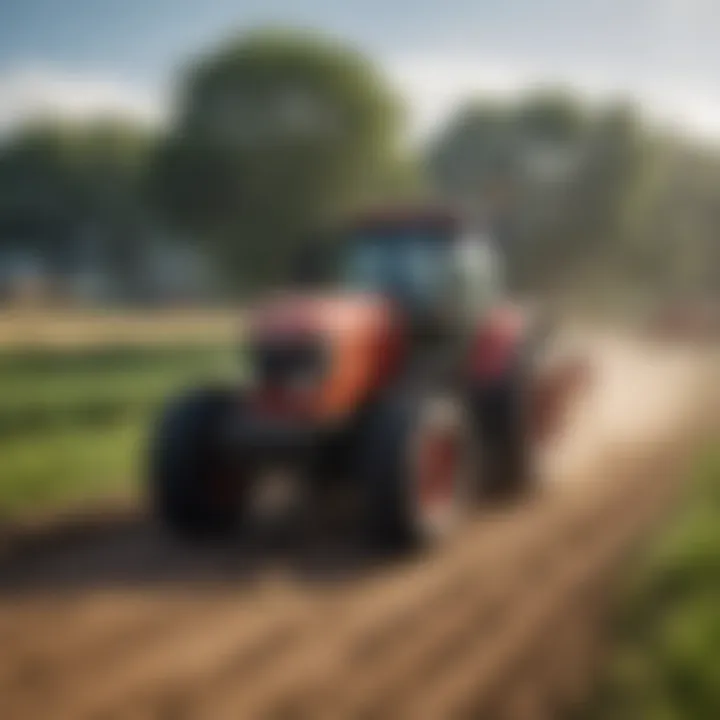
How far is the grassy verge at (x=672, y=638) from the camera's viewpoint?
10.9 feet

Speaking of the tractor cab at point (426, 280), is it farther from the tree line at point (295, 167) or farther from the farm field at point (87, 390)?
the tree line at point (295, 167)

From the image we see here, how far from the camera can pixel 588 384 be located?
277 inches

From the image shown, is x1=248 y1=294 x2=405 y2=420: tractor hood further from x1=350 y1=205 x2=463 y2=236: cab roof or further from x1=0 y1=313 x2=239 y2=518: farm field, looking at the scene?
x1=350 y1=205 x2=463 y2=236: cab roof

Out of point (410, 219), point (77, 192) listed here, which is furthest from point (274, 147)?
point (410, 219)

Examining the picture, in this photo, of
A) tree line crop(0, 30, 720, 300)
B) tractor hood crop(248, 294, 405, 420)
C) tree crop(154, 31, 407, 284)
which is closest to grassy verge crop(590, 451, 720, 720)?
tree line crop(0, 30, 720, 300)

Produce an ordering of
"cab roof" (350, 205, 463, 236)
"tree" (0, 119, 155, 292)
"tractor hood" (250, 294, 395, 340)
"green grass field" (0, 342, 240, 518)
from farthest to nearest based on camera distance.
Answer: "tractor hood" (250, 294, 395, 340), "green grass field" (0, 342, 240, 518), "cab roof" (350, 205, 463, 236), "tree" (0, 119, 155, 292)

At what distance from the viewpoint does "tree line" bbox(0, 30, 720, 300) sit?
3.01m

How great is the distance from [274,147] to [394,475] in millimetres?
1981

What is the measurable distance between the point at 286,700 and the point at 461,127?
186 centimetres

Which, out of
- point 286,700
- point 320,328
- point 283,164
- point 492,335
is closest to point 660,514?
point 492,335

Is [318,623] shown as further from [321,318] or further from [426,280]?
[426,280]

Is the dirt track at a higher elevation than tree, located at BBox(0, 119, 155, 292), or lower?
lower

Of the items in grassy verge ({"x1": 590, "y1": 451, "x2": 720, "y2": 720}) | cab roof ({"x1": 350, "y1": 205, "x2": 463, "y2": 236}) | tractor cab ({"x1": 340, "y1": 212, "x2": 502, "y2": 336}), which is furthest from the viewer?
tractor cab ({"x1": 340, "y1": 212, "x2": 502, "y2": 336})

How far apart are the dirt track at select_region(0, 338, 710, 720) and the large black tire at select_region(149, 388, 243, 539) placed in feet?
0.64
